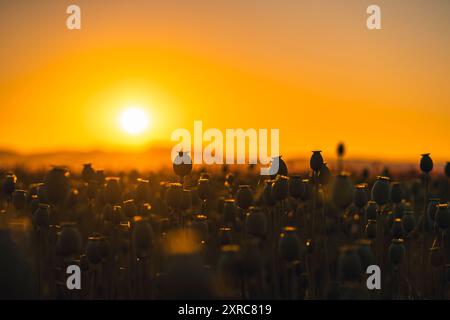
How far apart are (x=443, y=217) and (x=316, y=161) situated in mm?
1559

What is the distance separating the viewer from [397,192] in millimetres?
8531

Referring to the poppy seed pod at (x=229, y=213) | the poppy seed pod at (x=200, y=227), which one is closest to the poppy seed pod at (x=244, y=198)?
the poppy seed pod at (x=229, y=213)

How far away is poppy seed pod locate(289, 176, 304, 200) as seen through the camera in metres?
7.27

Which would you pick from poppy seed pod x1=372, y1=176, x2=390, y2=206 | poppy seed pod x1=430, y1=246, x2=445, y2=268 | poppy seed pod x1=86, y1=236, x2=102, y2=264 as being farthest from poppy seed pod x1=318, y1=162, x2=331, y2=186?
poppy seed pod x1=86, y1=236, x2=102, y2=264

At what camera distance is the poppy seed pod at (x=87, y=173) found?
353 inches

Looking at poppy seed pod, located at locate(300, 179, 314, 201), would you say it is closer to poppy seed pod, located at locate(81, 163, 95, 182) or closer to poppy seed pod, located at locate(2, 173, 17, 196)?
poppy seed pod, located at locate(81, 163, 95, 182)

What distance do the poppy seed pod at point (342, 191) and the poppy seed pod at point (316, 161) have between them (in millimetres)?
1520

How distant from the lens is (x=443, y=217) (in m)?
7.63

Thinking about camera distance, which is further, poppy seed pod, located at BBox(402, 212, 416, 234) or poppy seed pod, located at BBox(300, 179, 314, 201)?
poppy seed pod, located at BBox(402, 212, 416, 234)

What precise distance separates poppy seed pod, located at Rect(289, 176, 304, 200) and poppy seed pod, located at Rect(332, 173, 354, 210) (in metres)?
1.13
